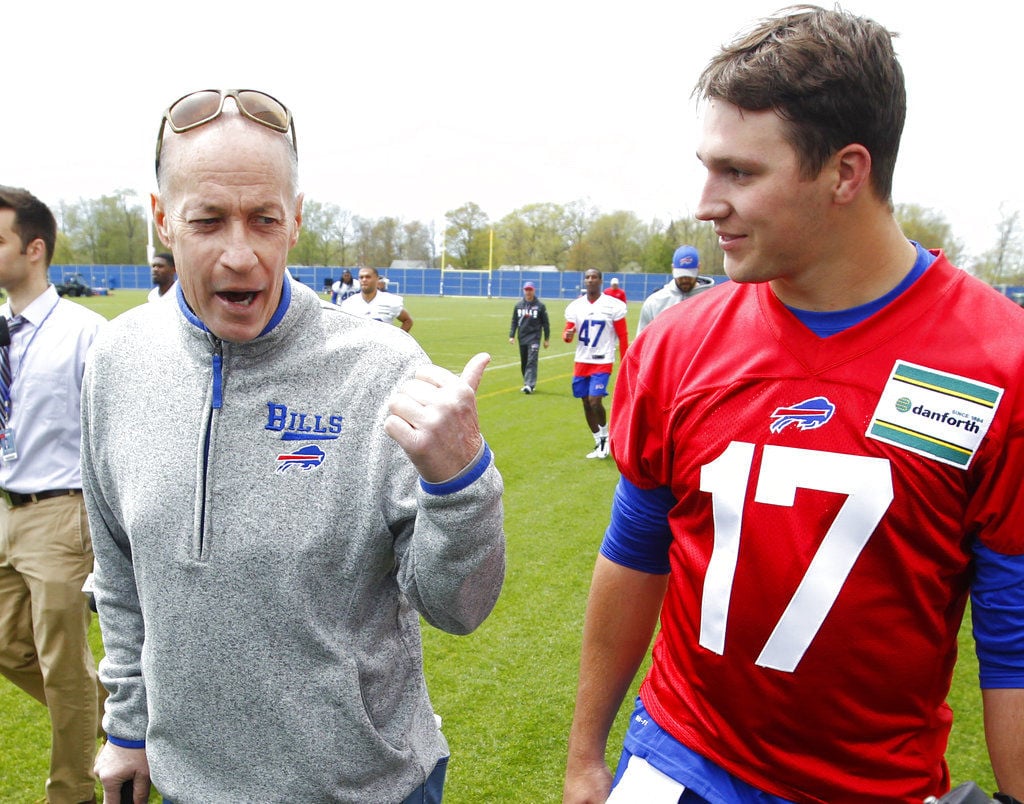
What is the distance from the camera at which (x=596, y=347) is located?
35.3 feet

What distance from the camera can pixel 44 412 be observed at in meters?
3.36

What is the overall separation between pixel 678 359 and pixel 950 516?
66 centimetres

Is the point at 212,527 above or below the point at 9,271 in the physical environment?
below

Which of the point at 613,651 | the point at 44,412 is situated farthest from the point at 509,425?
the point at 613,651

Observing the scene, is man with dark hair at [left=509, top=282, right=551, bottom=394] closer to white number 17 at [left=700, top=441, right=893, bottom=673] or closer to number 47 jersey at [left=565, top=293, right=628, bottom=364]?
number 47 jersey at [left=565, top=293, right=628, bottom=364]

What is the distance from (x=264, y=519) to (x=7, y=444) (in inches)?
91.8

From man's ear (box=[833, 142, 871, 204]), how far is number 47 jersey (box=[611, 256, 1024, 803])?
0.24 metres

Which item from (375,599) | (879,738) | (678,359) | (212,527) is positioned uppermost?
(678,359)

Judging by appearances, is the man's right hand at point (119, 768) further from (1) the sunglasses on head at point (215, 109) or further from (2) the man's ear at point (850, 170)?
(2) the man's ear at point (850, 170)

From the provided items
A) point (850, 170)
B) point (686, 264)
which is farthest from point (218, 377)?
point (686, 264)

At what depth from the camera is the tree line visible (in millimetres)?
75938

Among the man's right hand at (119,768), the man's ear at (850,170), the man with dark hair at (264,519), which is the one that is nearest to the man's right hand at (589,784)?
the man with dark hair at (264,519)

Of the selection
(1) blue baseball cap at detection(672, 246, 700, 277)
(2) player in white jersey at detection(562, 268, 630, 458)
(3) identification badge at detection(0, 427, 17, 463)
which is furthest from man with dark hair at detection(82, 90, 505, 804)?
(2) player in white jersey at detection(562, 268, 630, 458)

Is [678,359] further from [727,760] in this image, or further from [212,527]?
[212,527]
